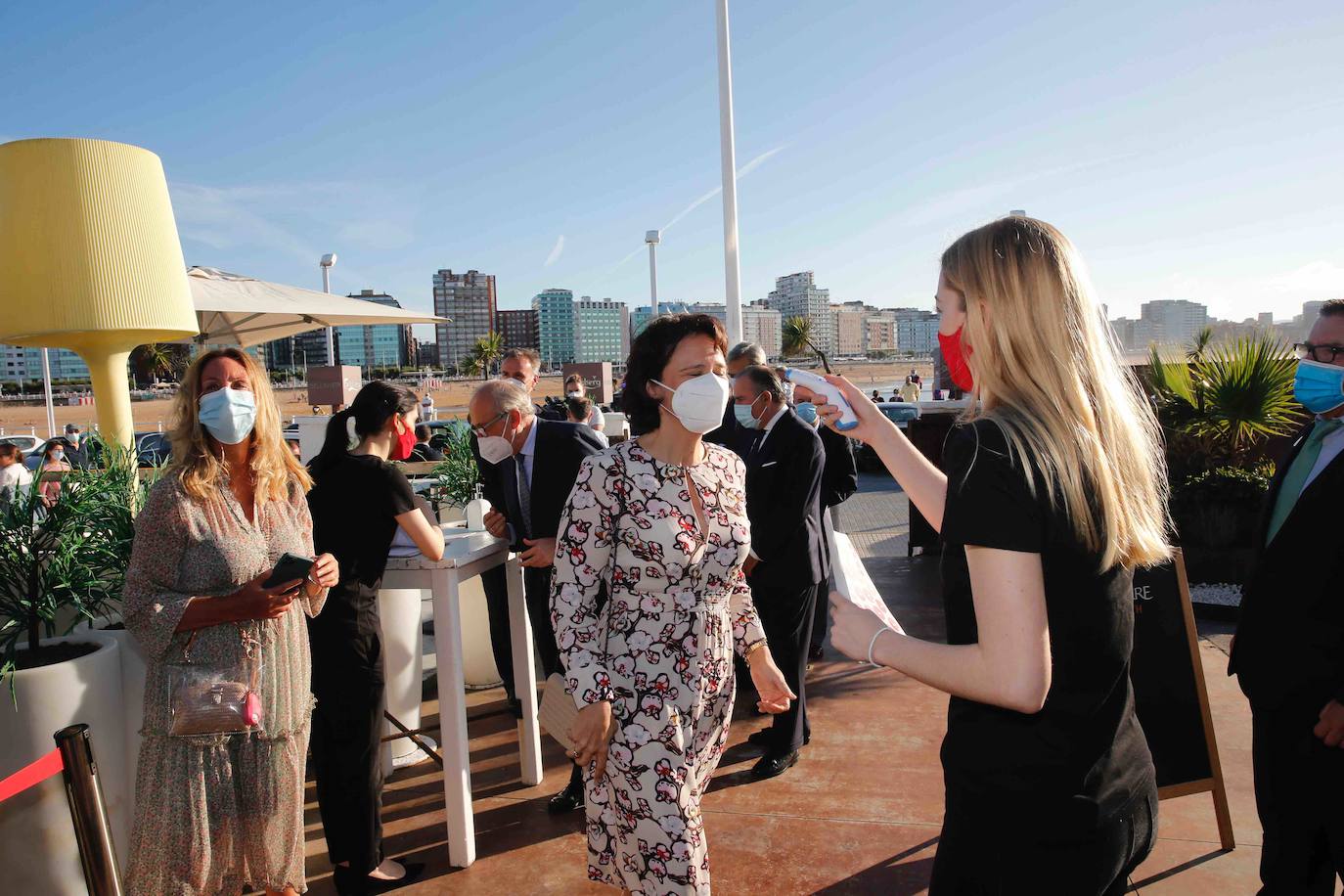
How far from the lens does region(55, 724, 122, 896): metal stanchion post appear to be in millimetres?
1560

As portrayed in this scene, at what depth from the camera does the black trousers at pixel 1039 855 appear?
4.61 ft

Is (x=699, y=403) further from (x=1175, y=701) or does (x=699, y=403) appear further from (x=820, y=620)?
(x=820, y=620)

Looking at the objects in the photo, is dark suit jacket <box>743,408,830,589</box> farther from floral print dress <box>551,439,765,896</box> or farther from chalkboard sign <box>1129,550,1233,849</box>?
floral print dress <box>551,439,765,896</box>

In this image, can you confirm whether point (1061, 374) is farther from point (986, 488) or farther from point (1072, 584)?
point (1072, 584)

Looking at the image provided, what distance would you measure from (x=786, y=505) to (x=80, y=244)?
10.5 feet

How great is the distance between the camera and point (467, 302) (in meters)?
180

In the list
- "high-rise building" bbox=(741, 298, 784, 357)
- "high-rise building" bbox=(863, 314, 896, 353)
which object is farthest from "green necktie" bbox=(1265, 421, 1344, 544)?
"high-rise building" bbox=(863, 314, 896, 353)

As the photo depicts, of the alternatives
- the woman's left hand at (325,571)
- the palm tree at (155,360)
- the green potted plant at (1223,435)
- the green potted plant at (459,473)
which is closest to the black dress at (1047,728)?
the woman's left hand at (325,571)

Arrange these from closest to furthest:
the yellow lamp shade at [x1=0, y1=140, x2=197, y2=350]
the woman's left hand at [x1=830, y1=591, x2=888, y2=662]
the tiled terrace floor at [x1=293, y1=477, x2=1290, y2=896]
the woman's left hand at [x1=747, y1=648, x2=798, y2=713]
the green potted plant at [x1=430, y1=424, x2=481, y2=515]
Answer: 1. the woman's left hand at [x1=830, y1=591, x2=888, y2=662]
2. the woman's left hand at [x1=747, y1=648, x2=798, y2=713]
3. the tiled terrace floor at [x1=293, y1=477, x2=1290, y2=896]
4. the yellow lamp shade at [x1=0, y1=140, x2=197, y2=350]
5. the green potted plant at [x1=430, y1=424, x2=481, y2=515]

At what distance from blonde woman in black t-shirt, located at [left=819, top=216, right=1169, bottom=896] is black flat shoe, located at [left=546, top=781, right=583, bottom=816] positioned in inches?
96.0

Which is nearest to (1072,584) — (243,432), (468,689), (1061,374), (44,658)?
(1061,374)

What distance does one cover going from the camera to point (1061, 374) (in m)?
1.37

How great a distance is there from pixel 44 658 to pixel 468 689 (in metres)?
2.66

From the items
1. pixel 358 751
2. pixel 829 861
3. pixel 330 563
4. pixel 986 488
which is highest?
pixel 986 488
